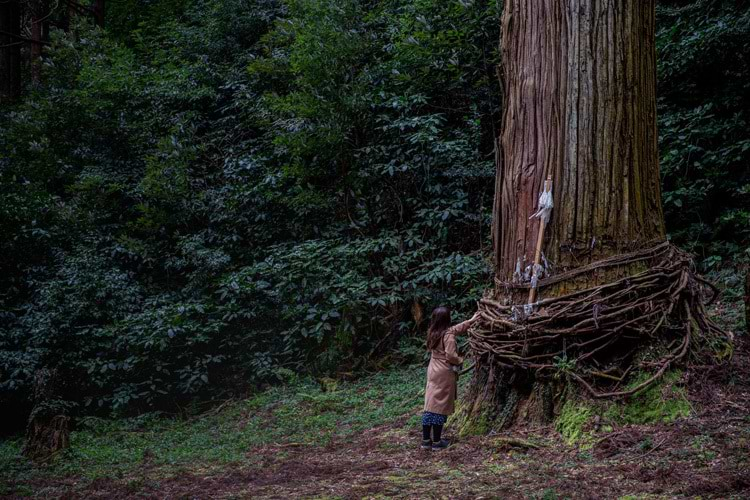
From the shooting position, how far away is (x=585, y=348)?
4438mm

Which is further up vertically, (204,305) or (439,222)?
(439,222)

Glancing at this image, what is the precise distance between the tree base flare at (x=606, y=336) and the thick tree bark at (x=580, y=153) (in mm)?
23

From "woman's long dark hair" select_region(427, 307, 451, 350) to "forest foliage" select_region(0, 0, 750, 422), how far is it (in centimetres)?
351

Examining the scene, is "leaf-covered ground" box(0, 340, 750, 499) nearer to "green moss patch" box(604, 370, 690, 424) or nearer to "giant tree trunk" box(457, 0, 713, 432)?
"green moss patch" box(604, 370, 690, 424)

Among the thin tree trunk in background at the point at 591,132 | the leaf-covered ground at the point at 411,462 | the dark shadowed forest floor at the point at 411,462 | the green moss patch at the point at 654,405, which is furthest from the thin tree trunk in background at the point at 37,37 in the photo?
the green moss patch at the point at 654,405

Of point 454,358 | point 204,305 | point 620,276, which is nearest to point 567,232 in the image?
point 620,276

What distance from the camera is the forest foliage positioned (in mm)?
8570

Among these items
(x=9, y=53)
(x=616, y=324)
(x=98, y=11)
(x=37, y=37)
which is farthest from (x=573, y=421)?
(x=37, y=37)

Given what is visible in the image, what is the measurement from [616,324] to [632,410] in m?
0.55

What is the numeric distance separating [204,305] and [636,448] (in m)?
7.45

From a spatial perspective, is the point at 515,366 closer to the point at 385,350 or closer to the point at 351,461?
the point at 351,461

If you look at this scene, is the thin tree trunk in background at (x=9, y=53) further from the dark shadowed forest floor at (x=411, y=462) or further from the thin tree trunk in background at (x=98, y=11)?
the dark shadowed forest floor at (x=411, y=462)

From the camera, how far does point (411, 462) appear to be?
179 inches

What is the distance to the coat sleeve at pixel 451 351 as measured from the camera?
200 inches
